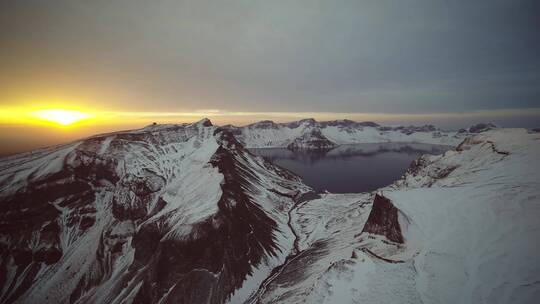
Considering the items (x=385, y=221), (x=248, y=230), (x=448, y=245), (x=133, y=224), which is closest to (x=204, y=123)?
(x=133, y=224)

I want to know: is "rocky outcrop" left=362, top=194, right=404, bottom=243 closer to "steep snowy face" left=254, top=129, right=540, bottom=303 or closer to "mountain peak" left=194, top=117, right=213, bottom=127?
"steep snowy face" left=254, top=129, right=540, bottom=303

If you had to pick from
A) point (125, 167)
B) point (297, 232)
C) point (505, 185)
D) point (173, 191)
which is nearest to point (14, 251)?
point (125, 167)

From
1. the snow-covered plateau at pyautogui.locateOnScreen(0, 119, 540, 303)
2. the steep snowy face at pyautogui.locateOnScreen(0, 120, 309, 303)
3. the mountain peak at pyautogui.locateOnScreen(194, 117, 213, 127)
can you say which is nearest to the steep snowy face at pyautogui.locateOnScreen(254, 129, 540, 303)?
the snow-covered plateau at pyautogui.locateOnScreen(0, 119, 540, 303)

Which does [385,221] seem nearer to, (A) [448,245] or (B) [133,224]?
(A) [448,245]

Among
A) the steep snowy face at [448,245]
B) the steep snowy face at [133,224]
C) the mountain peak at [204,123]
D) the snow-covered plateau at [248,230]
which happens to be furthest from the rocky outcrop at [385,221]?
the mountain peak at [204,123]

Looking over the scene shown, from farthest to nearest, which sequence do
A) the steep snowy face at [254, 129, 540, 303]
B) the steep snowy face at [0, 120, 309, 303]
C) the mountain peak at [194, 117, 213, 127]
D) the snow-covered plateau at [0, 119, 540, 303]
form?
the mountain peak at [194, 117, 213, 127], the steep snowy face at [0, 120, 309, 303], the snow-covered plateau at [0, 119, 540, 303], the steep snowy face at [254, 129, 540, 303]
